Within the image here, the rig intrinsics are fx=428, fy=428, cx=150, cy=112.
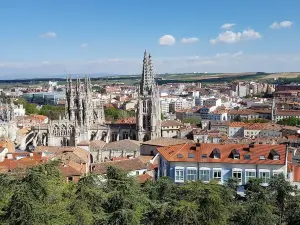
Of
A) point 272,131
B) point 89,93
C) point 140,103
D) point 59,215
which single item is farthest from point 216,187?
point 272,131

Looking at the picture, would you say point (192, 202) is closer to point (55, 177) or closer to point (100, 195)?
point (100, 195)

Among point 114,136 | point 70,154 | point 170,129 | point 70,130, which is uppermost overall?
point 70,154

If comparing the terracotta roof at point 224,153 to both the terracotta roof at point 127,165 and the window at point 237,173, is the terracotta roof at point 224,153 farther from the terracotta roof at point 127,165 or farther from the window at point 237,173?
the terracotta roof at point 127,165

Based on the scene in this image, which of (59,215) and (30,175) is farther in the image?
(30,175)

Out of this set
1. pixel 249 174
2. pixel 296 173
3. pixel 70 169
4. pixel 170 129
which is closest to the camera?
pixel 249 174

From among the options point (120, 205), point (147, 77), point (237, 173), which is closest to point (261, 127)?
point (147, 77)

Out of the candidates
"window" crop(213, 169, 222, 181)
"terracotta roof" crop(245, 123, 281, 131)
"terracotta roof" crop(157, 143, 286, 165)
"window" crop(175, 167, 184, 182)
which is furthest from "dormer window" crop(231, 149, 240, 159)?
"terracotta roof" crop(245, 123, 281, 131)

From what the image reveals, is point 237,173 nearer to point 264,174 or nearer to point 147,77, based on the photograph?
point 264,174
